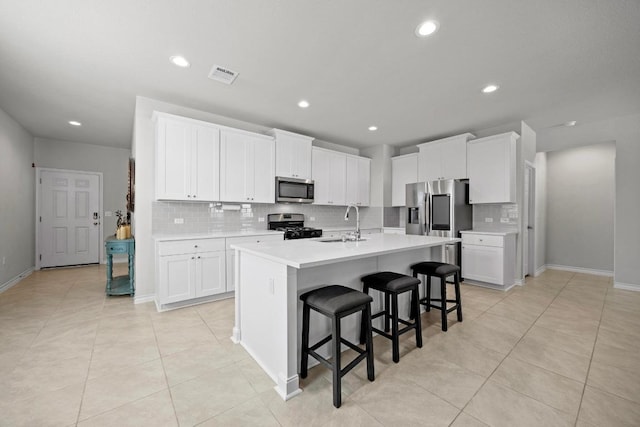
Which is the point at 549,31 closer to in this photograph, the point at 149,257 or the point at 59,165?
the point at 149,257

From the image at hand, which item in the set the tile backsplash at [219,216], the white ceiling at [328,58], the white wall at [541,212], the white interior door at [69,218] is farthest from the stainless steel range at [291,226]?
the white interior door at [69,218]

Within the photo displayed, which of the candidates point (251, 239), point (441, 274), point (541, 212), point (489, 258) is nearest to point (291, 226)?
point (251, 239)

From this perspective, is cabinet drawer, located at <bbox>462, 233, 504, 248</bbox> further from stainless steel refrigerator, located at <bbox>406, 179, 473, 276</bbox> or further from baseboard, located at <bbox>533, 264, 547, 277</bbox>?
baseboard, located at <bbox>533, 264, 547, 277</bbox>

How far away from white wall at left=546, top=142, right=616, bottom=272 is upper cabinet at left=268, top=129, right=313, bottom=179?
5028 mm

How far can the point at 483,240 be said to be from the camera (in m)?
4.13

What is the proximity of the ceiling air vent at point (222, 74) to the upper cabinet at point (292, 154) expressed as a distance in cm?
149

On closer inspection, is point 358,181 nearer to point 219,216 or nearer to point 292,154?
point 292,154

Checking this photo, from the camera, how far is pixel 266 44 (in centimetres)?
234

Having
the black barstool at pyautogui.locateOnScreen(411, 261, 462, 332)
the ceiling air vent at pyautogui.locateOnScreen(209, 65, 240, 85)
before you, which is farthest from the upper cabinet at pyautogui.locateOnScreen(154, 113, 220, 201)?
the black barstool at pyautogui.locateOnScreen(411, 261, 462, 332)

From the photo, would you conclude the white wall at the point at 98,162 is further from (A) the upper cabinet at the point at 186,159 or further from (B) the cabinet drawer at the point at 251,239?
(B) the cabinet drawer at the point at 251,239

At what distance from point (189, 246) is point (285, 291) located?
209 centimetres

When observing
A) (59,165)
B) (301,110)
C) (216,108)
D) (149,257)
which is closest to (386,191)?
(301,110)

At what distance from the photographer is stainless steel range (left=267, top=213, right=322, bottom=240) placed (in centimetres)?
419

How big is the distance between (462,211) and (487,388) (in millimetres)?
3312
